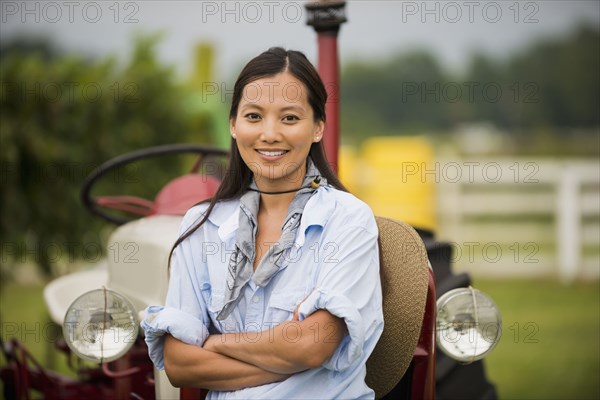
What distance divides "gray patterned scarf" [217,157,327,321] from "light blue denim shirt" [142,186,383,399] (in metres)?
0.02

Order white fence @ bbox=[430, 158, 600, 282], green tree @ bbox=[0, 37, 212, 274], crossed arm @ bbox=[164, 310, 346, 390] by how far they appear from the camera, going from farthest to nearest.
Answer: white fence @ bbox=[430, 158, 600, 282] < green tree @ bbox=[0, 37, 212, 274] < crossed arm @ bbox=[164, 310, 346, 390]

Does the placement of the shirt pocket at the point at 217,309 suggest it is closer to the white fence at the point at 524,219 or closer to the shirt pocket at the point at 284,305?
the shirt pocket at the point at 284,305

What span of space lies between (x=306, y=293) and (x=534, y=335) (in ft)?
15.0

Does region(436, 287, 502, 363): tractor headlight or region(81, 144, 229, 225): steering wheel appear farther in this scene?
region(81, 144, 229, 225): steering wheel

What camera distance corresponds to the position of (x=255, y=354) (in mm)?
2033

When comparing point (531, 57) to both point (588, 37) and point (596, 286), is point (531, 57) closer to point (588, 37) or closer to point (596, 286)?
point (588, 37)

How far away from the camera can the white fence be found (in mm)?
8891

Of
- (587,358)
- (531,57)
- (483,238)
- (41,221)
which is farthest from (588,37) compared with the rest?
(41,221)

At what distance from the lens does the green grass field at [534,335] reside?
5.01 metres

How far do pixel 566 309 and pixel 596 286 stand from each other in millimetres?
1323

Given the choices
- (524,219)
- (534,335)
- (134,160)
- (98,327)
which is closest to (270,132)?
(98,327)

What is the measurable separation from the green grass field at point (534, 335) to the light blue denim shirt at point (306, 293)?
242cm

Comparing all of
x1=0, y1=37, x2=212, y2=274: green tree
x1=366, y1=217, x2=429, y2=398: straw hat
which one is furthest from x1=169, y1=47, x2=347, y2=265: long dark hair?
x1=0, y1=37, x2=212, y2=274: green tree

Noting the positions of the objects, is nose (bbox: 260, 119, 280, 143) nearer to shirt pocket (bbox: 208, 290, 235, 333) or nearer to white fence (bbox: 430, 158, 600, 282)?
shirt pocket (bbox: 208, 290, 235, 333)
